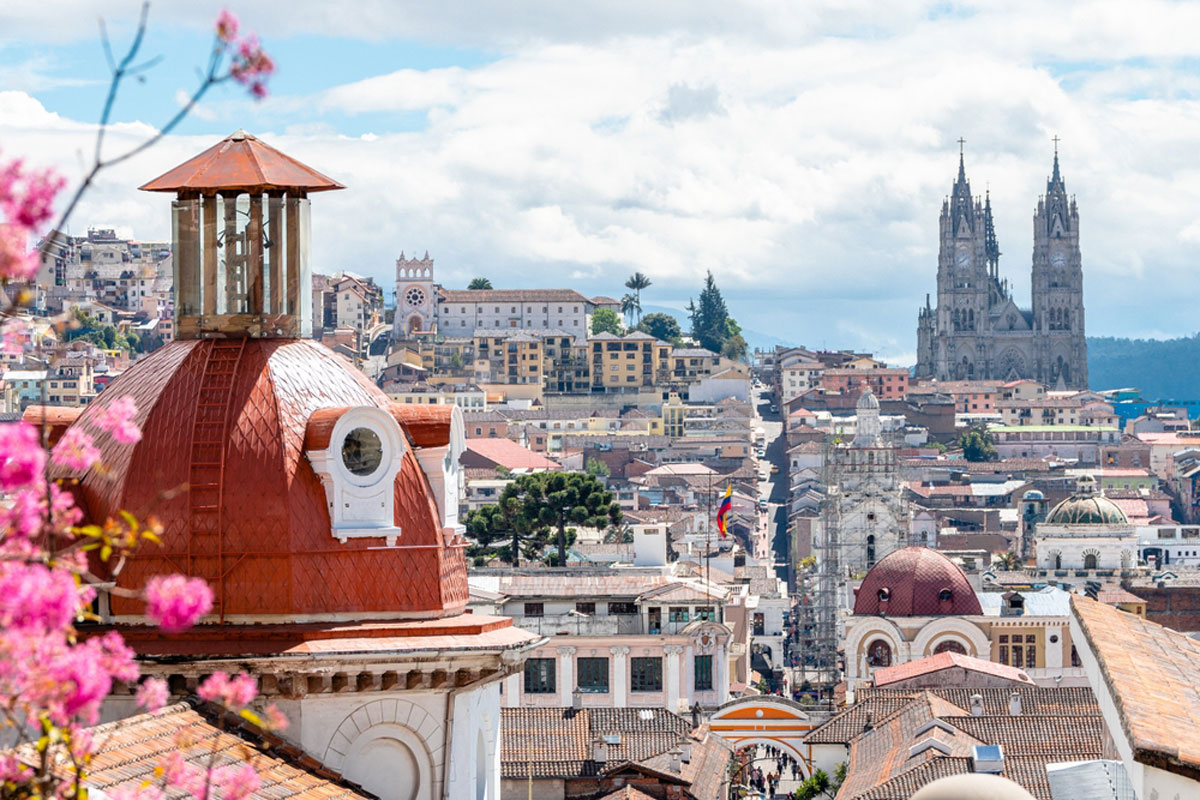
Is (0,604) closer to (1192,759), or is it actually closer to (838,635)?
(1192,759)

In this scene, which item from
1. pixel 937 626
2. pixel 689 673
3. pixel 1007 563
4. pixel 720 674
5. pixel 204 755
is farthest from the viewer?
pixel 1007 563

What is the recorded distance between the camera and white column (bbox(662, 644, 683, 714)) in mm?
64812

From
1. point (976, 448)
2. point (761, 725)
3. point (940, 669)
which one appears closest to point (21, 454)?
point (761, 725)

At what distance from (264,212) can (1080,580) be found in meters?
82.9

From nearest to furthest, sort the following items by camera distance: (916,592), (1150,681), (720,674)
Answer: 1. (1150,681)
2. (720,674)
3. (916,592)

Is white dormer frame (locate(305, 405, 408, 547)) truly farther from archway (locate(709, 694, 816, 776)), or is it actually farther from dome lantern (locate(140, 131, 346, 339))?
archway (locate(709, 694, 816, 776))

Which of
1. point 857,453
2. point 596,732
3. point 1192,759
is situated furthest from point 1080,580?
point 1192,759

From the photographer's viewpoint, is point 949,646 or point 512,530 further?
point 512,530

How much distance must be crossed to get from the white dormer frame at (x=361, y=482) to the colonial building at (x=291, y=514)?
2 centimetres

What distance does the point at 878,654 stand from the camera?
76750 mm

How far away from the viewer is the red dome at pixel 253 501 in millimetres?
16562

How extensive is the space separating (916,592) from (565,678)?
1811 centimetres

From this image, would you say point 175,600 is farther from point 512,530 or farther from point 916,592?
point 512,530

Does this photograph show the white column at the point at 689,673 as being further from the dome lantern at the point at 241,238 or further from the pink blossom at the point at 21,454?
the pink blossom at the point at 21,454
